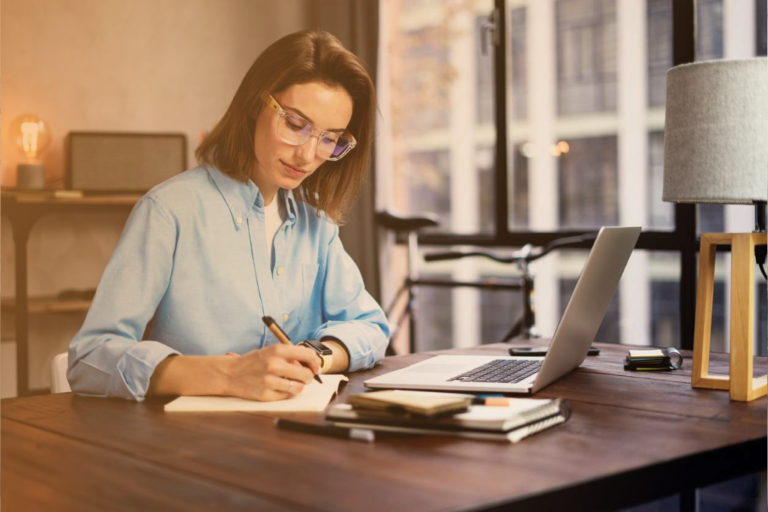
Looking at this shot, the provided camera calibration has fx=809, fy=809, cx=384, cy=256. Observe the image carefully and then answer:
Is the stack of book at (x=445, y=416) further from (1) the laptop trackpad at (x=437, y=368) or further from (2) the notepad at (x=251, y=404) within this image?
(1) the laptop trackpad at (x=437, y=368)

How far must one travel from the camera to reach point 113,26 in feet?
13.0

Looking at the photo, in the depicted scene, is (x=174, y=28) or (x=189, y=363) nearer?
(x=189, y=363)

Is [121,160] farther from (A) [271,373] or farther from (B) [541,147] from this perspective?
(A) [271,373]

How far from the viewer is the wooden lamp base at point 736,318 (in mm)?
1222

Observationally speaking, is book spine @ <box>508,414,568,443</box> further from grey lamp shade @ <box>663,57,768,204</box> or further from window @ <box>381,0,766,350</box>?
window @ <box>381,0,766,350</box>

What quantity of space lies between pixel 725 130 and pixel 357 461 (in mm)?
832

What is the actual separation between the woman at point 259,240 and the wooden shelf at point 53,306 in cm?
188

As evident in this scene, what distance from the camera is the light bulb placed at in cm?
354

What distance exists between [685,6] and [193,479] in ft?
9.53

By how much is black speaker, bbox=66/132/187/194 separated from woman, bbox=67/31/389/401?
199 cm

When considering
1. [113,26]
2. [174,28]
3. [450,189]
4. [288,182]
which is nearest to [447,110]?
[450,189]

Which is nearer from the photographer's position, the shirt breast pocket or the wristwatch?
the wristwatch

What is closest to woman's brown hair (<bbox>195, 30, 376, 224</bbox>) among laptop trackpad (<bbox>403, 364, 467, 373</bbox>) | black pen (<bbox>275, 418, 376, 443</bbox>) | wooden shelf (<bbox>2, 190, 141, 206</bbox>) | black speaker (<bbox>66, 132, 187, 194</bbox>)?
laptop trackpad (<bbox>403, 364, 467, 373</bbox>)

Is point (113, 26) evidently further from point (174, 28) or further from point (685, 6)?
point (685, 6)
